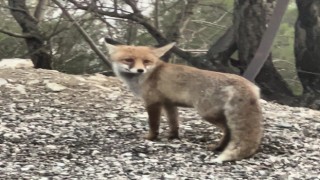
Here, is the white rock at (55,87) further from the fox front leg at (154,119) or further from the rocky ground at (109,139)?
the fox front leg at (154,119)

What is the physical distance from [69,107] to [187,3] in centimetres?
249

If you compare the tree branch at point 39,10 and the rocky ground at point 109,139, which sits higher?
the tree branch at point 39,10

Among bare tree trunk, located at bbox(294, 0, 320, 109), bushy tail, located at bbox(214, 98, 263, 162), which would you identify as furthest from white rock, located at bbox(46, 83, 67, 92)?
bare tree trunk, located at bbox(294, 0, 320, 109)

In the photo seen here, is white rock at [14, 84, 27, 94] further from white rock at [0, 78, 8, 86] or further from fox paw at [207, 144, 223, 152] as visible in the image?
fox paw at [207, 144, 223, 152]

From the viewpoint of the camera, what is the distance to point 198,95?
4.46 m

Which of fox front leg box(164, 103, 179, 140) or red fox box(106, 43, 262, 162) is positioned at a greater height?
red fox box(106, 43, 262, 162)

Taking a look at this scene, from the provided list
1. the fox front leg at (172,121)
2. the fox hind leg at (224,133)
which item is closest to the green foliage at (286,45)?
the fox front leg at (172,121)

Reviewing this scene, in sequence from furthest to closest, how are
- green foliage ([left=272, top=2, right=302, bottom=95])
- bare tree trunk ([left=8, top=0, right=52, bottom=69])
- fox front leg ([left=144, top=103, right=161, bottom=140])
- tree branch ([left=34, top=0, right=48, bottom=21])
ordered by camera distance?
green foliage ([left=272, top=2, right=302, bottom=95]) → tree branch ([left=34, top=0, right=48, bottom=21]) → bare tree trunk ([left=8, top=0, right=52, bottom=69]) → fox front leg ([left=144, top=103, right=161, bottom=140])

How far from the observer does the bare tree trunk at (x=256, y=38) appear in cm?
686

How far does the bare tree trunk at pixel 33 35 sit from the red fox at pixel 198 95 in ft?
9.20

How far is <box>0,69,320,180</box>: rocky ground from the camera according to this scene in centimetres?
407

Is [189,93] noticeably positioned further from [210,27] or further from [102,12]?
[210,27]

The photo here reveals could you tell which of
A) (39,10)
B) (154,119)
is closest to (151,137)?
(154,119)

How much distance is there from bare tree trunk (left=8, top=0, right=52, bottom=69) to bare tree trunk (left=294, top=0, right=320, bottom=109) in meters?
2.73
